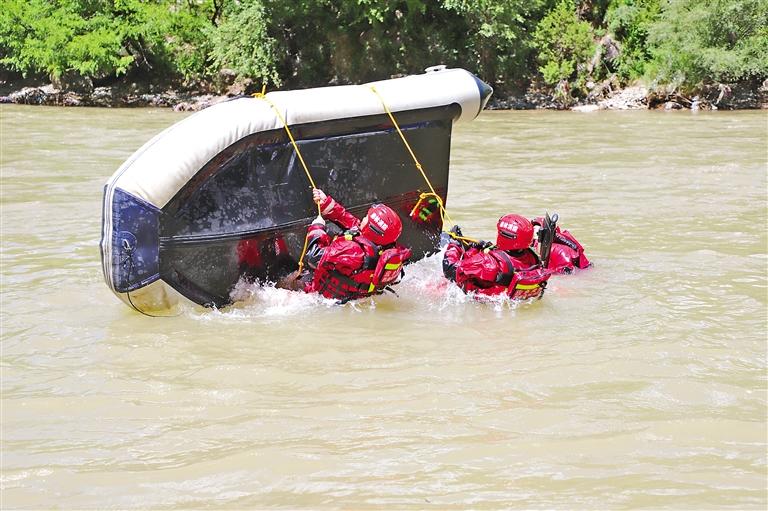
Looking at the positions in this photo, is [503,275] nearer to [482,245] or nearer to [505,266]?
[505,266]

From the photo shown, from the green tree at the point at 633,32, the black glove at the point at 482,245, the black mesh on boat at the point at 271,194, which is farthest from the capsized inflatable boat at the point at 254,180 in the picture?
the green tree at the point at 633,32

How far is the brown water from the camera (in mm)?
3674

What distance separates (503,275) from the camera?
19.0 feet

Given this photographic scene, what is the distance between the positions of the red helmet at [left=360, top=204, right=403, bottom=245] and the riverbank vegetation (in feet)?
44.6

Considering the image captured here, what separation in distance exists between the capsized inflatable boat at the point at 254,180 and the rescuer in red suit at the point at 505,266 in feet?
2.68

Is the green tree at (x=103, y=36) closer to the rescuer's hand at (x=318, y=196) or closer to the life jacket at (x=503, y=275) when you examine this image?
the rescuer's hand at (x=318, y=196)

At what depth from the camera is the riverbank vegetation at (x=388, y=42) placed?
1769cm

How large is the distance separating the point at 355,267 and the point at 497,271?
Result: 934mm

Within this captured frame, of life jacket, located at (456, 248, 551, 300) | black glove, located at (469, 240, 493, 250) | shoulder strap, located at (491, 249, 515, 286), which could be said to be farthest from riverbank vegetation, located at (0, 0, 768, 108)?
shoulder strap, located at (491, 249, 515, 286)

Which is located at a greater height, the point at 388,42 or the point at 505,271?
the point at 388,42

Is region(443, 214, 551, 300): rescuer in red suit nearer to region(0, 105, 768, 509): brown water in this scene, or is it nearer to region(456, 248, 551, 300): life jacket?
region(456, 248, 551, 300): life jacket

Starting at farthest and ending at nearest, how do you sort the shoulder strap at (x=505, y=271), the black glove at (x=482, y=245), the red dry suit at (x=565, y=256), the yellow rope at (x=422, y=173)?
the red dry suit at (x=565, y=256) → the yellow rope at (x=422, y=173) → the black glove at (x=482, y=245) → the shoulder strap at (x=505, y=271)

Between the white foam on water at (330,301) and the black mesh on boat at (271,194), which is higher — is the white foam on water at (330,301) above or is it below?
below

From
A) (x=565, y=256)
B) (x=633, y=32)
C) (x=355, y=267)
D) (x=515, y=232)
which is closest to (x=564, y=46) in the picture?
(x=633, y=32)
